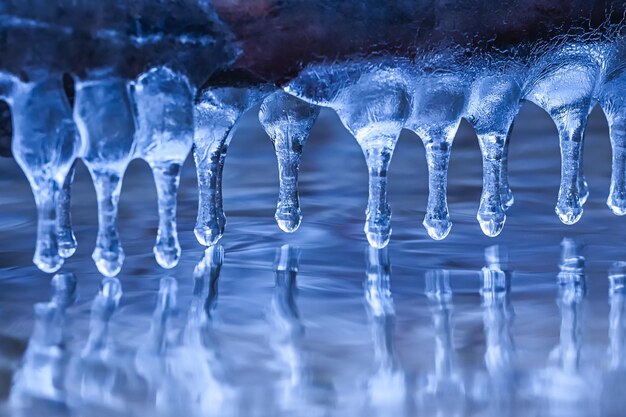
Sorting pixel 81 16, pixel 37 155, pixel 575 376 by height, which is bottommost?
pixel 575 376

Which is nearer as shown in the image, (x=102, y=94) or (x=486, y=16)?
(x=102, y=94)

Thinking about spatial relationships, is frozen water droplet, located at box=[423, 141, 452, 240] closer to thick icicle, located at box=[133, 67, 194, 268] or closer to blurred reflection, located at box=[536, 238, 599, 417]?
blurred reflection, located at box=[536, 238, 599, 417]

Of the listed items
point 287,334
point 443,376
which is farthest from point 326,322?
point 443,376

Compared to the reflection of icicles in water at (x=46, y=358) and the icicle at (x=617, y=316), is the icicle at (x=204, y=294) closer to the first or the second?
the reflection of icicles in water at (x=46, y=358)

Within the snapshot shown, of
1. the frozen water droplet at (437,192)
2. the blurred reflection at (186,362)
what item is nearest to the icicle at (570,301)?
the frozen water droplet at (437,192)

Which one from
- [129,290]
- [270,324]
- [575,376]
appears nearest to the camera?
[575,376]

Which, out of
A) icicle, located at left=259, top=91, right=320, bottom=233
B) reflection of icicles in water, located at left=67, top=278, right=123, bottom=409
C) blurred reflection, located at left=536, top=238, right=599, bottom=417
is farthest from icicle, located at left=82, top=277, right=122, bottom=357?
blurred reflection, located at left=536, top=238, right=599, bottom=417

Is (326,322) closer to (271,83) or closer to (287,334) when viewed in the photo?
(287,334)

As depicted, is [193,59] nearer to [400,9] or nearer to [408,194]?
[400,9]

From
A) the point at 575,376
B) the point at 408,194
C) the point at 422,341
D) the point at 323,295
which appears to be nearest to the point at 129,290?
the point at 323,295
